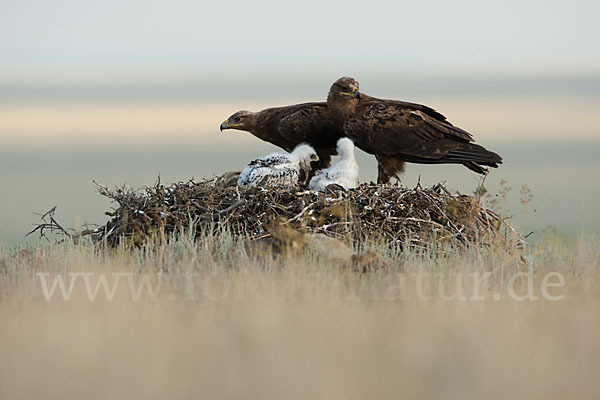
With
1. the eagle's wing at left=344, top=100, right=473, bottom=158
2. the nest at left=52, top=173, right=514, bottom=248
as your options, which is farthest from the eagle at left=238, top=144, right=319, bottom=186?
the eagle's wing at left=344, top=100, right=473, bottom=158

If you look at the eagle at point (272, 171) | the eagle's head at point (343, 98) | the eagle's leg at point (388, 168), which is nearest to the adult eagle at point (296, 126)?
the eagle's head at point (343, 98)

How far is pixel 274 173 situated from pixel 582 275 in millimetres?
3292

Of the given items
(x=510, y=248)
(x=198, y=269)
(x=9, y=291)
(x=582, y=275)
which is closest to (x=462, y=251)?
(x=510, y=248)

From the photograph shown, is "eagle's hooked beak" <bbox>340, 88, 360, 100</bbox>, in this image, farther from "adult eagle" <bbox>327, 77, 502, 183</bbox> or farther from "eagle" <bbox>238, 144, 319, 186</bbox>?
"eagle" <bbox>238, 144, 319, 186</bbox>

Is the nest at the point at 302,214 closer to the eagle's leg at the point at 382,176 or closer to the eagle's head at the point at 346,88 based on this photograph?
the eagle's leg at the point at 382,176

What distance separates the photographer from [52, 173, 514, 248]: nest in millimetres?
7863

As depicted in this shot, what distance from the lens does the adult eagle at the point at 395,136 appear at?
378 inches

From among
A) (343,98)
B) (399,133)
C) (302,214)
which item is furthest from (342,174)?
(343,98)

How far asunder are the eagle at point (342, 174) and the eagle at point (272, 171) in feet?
0.82

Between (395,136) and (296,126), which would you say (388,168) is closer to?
(395,136)

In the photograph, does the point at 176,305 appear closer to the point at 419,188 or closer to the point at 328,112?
the point at 419,188

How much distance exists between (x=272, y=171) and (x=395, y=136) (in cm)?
186

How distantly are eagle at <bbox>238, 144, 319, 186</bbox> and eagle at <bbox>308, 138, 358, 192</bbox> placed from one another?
25cm

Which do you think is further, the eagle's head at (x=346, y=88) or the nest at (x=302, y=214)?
the eagle's head at (x=346, y=88)
